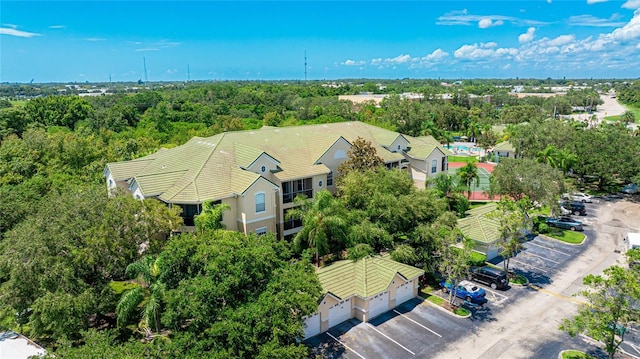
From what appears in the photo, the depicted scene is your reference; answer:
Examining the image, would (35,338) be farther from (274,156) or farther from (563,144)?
(563,144)

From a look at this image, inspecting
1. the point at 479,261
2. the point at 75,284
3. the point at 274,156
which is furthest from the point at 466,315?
the point at 75,284

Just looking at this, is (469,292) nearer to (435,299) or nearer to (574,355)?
(435,299)

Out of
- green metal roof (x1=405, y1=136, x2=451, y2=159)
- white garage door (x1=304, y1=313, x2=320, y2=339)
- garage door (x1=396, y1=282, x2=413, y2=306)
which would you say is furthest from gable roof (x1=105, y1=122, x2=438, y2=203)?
garage door (x1=396, y1=282, x2=413, y2=306)

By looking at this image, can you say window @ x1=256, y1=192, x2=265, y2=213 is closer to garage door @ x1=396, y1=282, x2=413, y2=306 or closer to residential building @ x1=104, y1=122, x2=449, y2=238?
residential building @ x1=104, y1=122, x2=449, y2=238

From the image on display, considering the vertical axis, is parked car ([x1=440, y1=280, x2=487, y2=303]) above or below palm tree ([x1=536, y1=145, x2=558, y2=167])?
below

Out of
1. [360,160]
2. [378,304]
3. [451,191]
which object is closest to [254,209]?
[360,160]

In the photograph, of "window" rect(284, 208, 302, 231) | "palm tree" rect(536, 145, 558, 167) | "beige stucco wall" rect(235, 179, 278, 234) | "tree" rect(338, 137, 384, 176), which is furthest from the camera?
"palm tree" rect(536, 145, 558, 167)

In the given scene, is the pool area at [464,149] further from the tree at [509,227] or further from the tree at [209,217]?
the tree at [209,217]

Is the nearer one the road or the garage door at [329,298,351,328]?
the road
